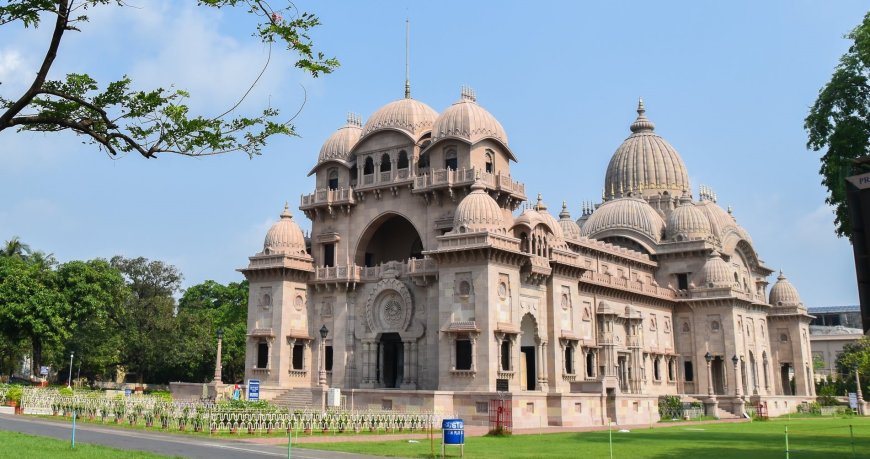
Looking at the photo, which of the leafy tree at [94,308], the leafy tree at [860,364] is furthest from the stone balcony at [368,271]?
the leafy tree at [860,364]

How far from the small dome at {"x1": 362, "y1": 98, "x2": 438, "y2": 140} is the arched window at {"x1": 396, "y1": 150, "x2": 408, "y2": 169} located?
142cm

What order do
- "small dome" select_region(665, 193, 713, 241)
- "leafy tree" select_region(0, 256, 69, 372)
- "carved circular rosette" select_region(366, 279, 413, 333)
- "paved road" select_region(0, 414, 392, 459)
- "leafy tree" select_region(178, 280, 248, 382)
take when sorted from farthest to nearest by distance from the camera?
"small dome" select_region(665, 193, 713, 241) → "leafy tree" select_region(178, 280, 248, 382) → "leafy tree" select_region(0, 256, 69, 372) → "carved circular rosette" select_region(366, 279, 413, 333) → "paved road" select_region(0, 414, 392, 459)

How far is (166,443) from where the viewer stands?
25.8 metres

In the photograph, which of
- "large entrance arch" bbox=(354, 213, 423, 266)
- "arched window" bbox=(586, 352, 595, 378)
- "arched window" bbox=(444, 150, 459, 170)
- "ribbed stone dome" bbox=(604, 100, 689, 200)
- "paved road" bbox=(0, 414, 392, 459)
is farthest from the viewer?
"ribbed stone dome" bbox=(604, 100, 689, 200)

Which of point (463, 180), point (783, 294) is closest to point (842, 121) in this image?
point (463, 180)

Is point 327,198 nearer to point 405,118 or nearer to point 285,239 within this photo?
point 285,239

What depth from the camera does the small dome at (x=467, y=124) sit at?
49344 millimetres

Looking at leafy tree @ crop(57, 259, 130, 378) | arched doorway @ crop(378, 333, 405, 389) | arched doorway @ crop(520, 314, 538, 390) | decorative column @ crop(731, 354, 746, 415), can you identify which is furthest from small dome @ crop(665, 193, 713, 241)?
leafy tree @ crop(57, 259, 130, 378)

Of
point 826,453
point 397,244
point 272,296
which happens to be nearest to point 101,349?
point 272,296

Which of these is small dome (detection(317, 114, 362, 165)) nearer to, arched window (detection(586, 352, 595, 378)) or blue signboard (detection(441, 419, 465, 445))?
arched window (detection(586, 352, 595, 378))

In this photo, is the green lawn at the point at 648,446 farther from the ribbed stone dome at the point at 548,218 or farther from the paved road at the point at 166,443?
the ribbed stone dome at the point at 548,218

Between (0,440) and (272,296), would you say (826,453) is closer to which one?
(0,440)

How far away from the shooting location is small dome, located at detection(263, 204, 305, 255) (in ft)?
174

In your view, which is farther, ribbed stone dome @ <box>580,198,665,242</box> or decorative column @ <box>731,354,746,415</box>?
ribbed stone dome @ <box>580,198,665,242</box>
